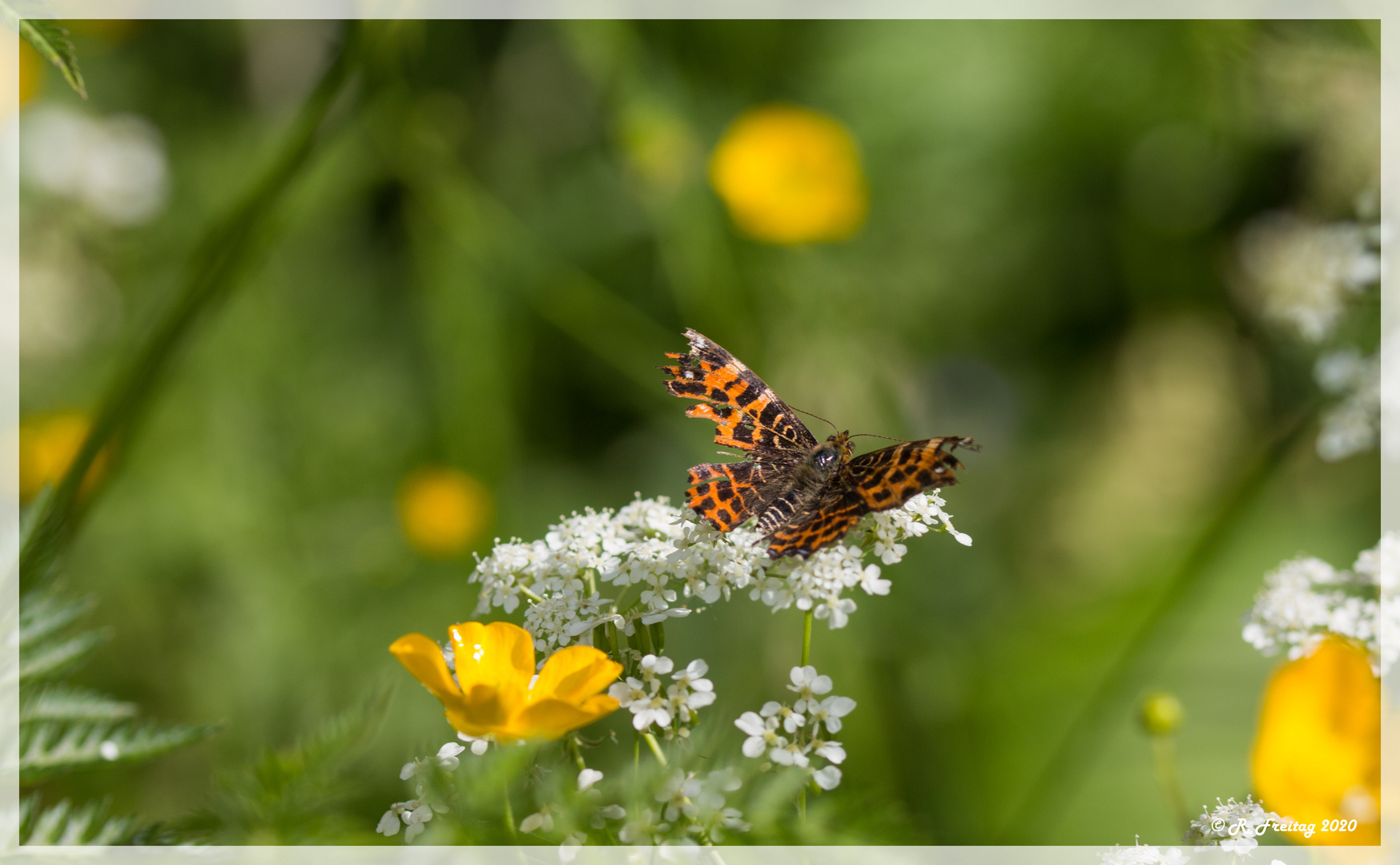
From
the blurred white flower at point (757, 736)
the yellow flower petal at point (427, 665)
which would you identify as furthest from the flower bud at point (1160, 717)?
the yellow flower petal at point (427, 665)

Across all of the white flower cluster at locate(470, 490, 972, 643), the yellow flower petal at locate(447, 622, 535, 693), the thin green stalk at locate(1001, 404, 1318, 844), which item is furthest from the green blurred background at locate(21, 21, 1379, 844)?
the yellow flower petal at locate(447, 622, 535, 693)

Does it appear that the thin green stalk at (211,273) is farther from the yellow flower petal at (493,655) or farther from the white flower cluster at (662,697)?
the white flower cluster at (662,697)

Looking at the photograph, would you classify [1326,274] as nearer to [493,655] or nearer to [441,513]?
[493,655]

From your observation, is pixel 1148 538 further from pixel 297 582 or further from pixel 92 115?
pixel 92 115

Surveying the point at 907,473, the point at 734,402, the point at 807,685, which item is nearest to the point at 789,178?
the point at 734,402

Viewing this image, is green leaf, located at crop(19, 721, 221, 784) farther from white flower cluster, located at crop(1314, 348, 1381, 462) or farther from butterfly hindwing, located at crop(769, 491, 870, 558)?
white flower cluster, located at crop(1314, 348, 1381, 462)

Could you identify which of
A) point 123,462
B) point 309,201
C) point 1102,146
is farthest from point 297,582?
point 1102,146
